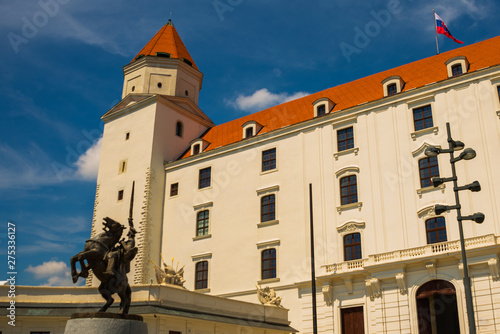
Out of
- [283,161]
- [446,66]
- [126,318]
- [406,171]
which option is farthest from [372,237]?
[126,318]

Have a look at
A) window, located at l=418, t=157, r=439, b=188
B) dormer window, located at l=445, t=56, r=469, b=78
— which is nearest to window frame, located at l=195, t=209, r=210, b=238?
window, located at l=418, t=157, r=439, b=188

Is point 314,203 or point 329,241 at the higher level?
point 314,203

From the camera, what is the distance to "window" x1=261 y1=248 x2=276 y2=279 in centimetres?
3319

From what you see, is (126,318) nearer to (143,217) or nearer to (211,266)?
(211,266)

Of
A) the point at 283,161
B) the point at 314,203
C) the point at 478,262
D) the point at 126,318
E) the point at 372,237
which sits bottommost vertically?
the point at 126,318

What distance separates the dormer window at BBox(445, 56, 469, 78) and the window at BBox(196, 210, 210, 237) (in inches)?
718

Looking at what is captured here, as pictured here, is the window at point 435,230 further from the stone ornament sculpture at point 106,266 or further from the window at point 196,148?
the window at point 196,148

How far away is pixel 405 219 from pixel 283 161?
9.43 m

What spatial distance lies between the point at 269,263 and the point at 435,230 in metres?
10.4

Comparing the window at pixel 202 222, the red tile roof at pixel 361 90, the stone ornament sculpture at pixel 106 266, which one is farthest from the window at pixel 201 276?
the stone ornament sculpture at pixel 106 266

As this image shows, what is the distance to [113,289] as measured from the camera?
43.2 ft

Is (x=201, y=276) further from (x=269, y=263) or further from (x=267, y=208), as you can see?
(x=267, y=208)

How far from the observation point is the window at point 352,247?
99.2ft

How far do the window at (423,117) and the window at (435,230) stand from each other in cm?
562
